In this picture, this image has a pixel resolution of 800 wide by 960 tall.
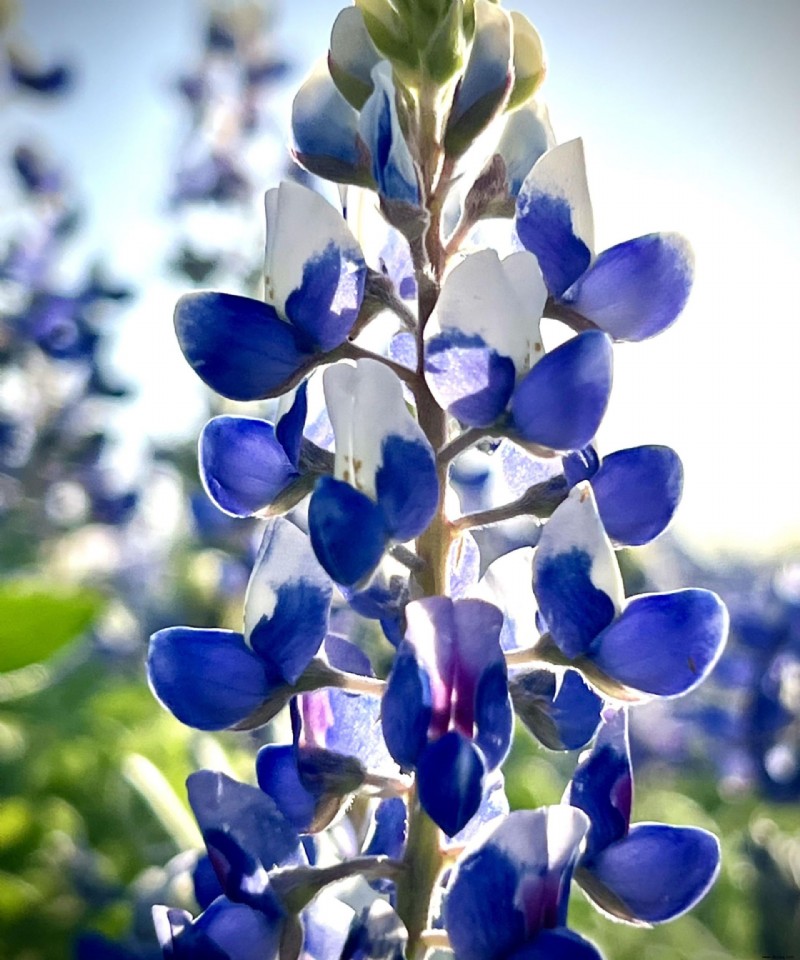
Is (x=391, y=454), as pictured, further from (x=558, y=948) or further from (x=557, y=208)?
(x=558, y=948)

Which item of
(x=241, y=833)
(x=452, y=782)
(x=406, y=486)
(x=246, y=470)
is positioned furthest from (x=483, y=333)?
(x=241, y=833)

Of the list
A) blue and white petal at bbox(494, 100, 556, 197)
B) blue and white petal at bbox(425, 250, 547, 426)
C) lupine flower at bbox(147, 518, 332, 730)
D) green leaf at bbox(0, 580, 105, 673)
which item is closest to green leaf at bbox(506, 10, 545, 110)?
blue and white petal at bbox(494, 100, 556, 197)

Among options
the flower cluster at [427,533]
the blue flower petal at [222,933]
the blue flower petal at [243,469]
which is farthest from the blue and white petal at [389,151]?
the blue flower petal at [222,933]

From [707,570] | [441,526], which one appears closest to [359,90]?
[441,526]

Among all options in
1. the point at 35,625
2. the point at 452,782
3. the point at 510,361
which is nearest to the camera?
the point at 452,782

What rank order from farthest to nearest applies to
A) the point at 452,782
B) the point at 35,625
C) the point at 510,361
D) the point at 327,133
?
the point at 35,625 < the point at 327,133 < the point at 510,361 < the point at 452,782

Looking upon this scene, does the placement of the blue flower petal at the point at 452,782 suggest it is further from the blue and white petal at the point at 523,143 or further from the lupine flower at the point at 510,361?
the blue and white petal at the point at 523,143
